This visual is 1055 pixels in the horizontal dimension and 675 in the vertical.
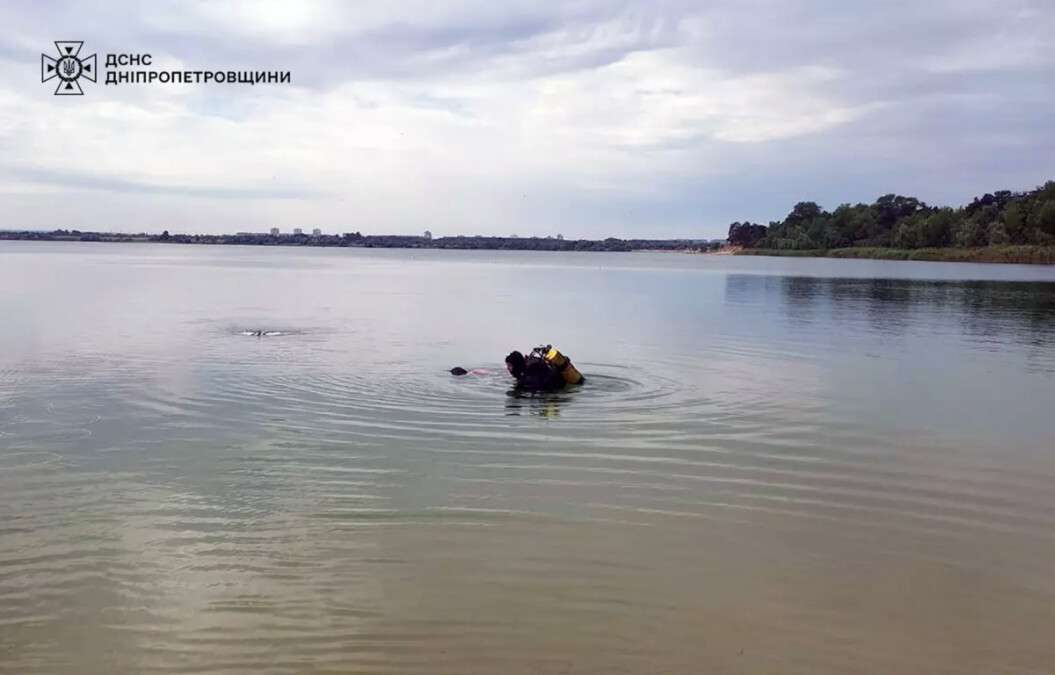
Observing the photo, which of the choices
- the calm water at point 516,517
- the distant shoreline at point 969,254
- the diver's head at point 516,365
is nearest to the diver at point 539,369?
the diver's head at point 516,365

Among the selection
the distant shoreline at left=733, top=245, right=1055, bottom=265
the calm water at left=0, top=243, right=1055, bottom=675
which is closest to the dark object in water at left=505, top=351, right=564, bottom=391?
the calm water at left=0, top=243, right=1055, bottom=675

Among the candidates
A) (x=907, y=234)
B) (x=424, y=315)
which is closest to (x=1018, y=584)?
(x=424, y=315)

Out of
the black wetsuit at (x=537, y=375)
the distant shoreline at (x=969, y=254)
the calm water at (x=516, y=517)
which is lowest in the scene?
the calm water at (x=516, y=517)

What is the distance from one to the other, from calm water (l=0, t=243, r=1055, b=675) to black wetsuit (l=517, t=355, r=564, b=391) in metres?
0.64

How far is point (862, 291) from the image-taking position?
66375mm

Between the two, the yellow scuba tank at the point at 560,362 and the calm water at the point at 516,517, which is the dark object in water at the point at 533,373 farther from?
the calm water at the point at 516,517

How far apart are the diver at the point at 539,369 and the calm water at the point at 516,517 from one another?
24.3 inches

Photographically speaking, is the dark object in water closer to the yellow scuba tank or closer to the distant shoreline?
the yellow scuba tank

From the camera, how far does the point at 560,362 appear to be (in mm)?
20156

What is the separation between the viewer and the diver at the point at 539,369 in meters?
19.6

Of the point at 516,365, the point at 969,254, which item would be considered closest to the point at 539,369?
the point at 516,365

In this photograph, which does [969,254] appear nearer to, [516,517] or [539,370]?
[539,370]

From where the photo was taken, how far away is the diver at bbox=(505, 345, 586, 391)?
19625mm

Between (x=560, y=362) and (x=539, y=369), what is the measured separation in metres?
0.74
